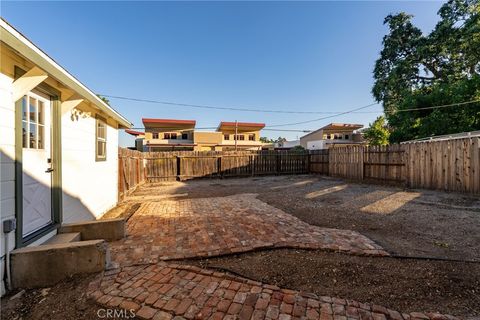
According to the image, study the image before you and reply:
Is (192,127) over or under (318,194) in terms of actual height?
over

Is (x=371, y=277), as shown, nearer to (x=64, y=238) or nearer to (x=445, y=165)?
(x=64, y=238)

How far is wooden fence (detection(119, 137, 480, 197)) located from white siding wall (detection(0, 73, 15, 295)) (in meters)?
5.01

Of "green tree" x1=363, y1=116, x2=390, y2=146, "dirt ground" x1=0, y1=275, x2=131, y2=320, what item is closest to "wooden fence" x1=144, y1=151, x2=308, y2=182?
"green tree" x1=363, y1=116, x2=390, y2=146

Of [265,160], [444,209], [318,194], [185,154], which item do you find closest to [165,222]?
[318,194]

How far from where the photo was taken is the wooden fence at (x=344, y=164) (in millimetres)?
7227

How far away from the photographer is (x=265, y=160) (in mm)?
15508

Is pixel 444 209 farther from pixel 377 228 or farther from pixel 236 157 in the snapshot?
pixel 236 157

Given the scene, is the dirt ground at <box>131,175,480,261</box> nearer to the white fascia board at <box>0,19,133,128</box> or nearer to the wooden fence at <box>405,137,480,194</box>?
the wooden fence at <box>405,137,480,194</box>

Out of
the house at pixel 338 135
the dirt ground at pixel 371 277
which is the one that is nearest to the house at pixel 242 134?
the house at pixel 338 135

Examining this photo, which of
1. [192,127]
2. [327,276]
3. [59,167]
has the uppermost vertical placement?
[192,127]

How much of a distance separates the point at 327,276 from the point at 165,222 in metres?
3.29

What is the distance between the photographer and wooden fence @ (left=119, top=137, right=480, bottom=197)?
7.23 metres

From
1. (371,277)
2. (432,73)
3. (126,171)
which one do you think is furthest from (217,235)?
(432,73)

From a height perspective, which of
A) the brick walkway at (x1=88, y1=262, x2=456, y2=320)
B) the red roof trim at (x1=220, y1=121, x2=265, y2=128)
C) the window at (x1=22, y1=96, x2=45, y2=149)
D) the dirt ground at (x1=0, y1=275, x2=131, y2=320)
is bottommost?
the dirt ground at (x1=0, y1=275, x2=131, y2=320)
